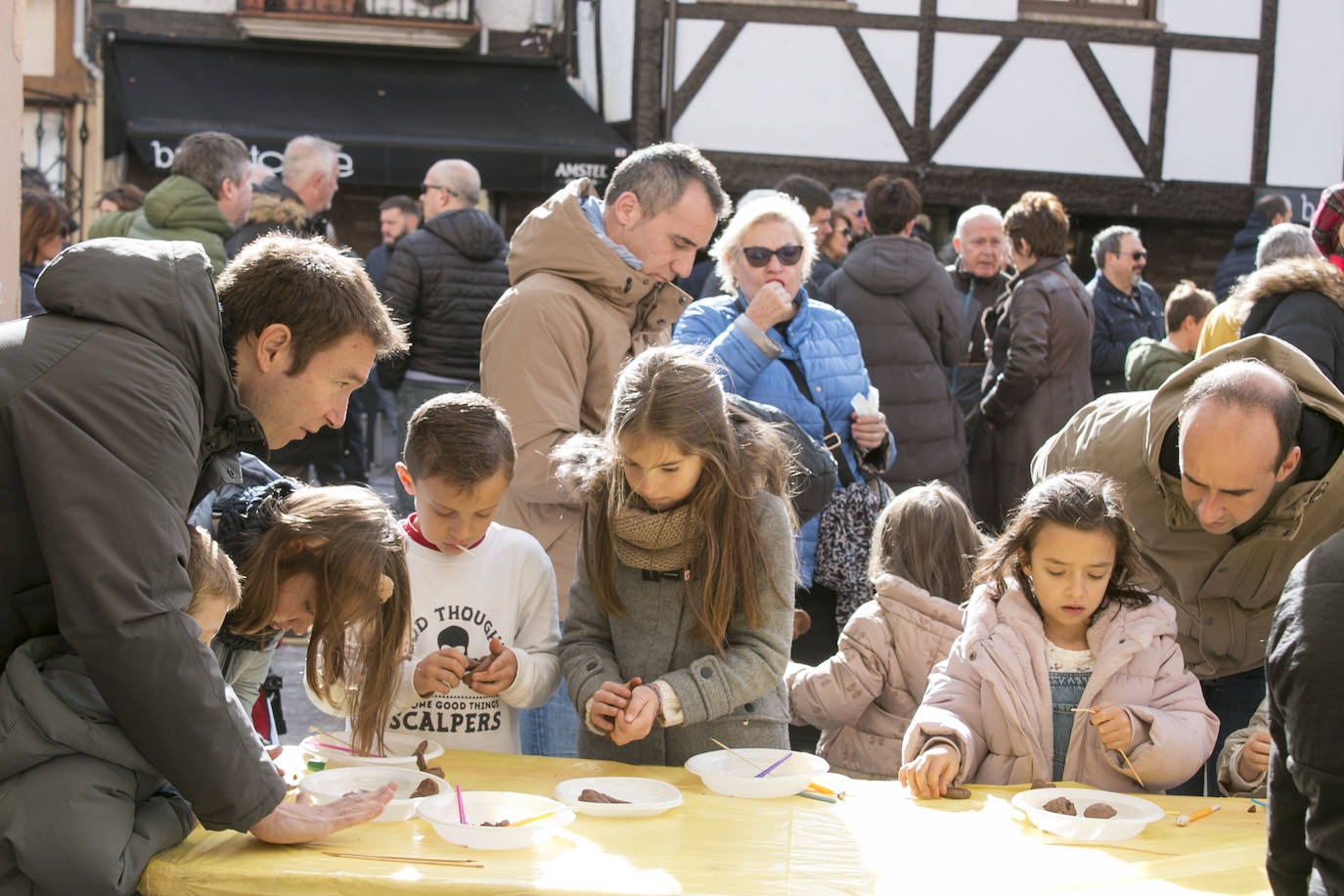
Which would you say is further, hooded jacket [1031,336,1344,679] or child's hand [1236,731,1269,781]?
hooded jacket [1031,336,1344,679]

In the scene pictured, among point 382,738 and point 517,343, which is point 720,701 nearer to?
point 382,738

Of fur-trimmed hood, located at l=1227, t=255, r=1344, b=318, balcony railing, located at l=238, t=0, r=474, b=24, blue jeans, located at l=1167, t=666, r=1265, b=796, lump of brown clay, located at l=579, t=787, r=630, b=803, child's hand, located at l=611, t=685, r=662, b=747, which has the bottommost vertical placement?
blue jeans, located at l=1167, t=666, r=1265, b=796

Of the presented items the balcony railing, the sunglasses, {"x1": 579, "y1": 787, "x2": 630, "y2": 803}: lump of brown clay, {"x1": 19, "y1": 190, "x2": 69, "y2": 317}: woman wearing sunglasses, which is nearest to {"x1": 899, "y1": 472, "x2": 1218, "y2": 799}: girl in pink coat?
{"x1": 579, "y1": 787, "x2": 630, "y2": 803}: lump of brown clay

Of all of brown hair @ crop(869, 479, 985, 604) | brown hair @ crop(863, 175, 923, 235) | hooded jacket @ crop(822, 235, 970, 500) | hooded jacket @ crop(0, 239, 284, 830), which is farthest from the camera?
brown hair @ crop(863, 175, 923, 235)

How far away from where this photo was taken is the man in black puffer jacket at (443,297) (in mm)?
5867

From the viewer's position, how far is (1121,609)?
294cm

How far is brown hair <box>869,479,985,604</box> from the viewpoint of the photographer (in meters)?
3.44

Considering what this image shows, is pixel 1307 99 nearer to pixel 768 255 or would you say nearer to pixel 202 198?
pixel 768 255

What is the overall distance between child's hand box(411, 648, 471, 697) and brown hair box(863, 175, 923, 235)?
3216 millimetres

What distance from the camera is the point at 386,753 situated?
109 inches

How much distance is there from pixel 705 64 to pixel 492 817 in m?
9.29

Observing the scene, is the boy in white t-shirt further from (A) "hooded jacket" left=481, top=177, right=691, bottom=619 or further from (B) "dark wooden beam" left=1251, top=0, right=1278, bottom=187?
(B) "dark wooden beam" left=1251, top=0, right=1278, bottom=187

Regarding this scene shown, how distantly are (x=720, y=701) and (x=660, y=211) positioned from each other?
1.33 m

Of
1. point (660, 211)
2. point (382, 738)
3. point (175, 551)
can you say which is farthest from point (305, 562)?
point (660, 211)
